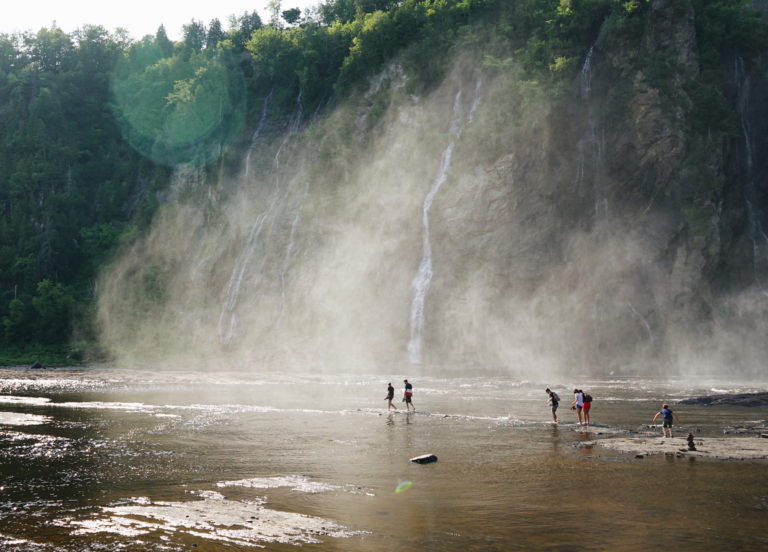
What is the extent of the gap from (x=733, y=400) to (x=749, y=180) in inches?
1292

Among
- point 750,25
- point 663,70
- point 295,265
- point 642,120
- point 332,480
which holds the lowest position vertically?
point 332,480

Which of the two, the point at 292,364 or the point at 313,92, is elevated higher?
the point at 313,92

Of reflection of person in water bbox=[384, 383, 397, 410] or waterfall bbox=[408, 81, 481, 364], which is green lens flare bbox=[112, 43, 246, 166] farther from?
reflection of person in water bbox=[384, 383, 397, 410]

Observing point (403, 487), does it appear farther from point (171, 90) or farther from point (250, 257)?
point (171, 90)

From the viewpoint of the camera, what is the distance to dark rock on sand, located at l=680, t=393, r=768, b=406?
2994 centimetres

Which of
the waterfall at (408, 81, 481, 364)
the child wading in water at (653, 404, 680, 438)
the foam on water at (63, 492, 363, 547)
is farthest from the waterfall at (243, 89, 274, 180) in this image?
the foam on water at (63, 492, 363, 547)

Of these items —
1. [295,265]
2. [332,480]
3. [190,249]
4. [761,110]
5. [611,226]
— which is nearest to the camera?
[332,480]

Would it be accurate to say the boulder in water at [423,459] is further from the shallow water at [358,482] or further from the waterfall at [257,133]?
the waterfall at [257,133]

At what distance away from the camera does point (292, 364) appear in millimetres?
56406

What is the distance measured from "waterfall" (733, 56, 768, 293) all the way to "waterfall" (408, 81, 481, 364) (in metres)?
22.2

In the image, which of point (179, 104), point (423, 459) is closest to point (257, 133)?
point (179, 104)

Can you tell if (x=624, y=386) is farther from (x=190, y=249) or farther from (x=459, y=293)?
(x=190, y=249)

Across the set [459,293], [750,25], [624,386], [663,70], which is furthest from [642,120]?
[624,386]

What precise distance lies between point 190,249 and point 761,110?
5537cm
